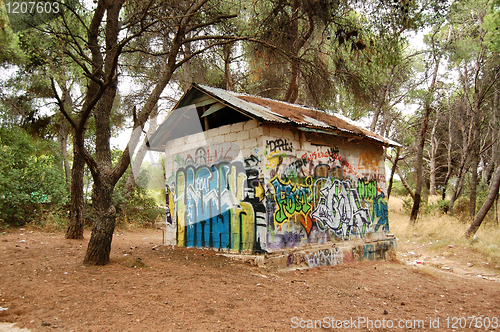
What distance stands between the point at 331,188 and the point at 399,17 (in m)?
4.27

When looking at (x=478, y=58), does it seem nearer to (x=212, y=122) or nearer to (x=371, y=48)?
(x=371, y=48)

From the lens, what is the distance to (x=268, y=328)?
13.6 feet

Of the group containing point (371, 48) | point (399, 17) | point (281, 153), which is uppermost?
point (399, 17)

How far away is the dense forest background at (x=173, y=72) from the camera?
267 inches

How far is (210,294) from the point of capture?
5.20 meters

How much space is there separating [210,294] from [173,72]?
22.6ft

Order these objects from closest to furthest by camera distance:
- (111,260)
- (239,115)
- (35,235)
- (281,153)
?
(111,260) < (281,153) < (239,115) < (35,235)

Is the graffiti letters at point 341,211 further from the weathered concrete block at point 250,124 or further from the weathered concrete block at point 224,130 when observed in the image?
the weathered concrete block at point 224,130

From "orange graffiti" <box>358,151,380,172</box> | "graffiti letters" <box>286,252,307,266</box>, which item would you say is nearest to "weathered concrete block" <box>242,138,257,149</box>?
"graffiti letters" <box>286,252,307,266</box>

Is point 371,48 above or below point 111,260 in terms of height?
above

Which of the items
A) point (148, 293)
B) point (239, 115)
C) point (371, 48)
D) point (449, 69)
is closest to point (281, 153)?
point (239, 115)

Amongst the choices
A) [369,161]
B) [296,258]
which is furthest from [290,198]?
[369,161]

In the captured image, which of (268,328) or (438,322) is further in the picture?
(438,322)

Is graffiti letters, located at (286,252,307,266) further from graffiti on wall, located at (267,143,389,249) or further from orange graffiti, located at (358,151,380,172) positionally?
orange graffiti, located at (358,151,380,172)
